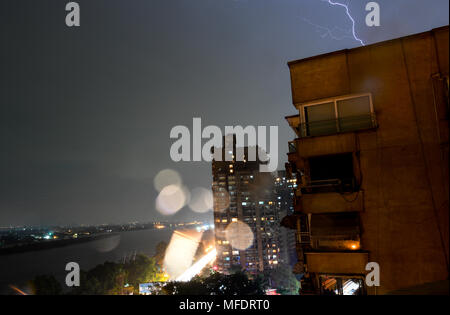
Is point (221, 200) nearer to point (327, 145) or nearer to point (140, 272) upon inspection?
point (140, 272)

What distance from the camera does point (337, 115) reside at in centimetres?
980

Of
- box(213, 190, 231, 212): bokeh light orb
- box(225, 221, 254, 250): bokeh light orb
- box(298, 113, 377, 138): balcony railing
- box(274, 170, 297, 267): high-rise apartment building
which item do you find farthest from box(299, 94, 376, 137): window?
box(213, 190, 231, 212): bokeh light orb

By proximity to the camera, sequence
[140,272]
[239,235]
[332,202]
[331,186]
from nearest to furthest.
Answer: [332,202] → [331,186] → [140,272] → [239,235]

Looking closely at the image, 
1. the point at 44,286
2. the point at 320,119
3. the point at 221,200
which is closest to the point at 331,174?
the point at 320,119

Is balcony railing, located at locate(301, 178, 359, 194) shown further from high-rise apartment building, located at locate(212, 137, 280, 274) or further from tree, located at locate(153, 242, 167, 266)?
tree, located at locate(153, 242, 167, 266)

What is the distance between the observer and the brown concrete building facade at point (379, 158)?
8344 mm

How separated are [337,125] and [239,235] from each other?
4248 inches

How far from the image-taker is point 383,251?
28.4 ft

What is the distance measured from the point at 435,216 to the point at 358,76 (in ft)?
16.3

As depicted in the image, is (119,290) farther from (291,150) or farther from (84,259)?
(84,259)

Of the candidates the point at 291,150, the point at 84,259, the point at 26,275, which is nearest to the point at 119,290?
the point at 291,150

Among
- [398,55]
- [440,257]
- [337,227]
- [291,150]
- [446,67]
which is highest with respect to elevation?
[398,55]

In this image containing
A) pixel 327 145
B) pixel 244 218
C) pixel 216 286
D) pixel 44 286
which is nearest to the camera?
pixel 327 145

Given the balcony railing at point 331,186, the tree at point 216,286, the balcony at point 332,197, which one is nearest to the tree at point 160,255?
the tree at point 216,286
